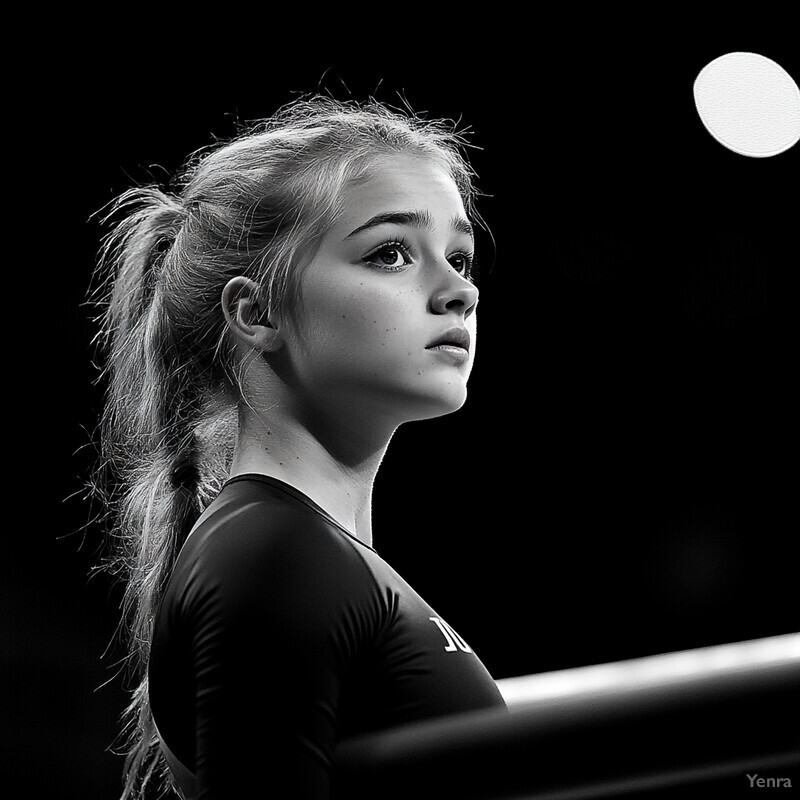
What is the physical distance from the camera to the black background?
5.96 feet

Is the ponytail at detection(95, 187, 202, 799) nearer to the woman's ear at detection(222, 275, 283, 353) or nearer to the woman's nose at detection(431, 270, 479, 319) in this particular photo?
the woman's ear at detection(222, 275, 283, 353)

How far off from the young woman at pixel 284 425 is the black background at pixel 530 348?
74cm

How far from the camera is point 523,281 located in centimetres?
245

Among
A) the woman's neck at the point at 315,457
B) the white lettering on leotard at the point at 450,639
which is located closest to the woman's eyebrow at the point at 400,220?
the woman's neck at the point at 315,457

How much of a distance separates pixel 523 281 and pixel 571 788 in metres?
2.19

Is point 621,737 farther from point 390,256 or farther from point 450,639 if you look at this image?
point 390,256

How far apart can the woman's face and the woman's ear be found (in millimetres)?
17

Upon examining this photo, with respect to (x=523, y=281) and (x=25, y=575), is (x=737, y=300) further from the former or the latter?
(x=25, y=575)

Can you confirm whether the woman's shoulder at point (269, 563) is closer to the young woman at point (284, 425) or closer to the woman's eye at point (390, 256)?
the young woman at point (284, 425)

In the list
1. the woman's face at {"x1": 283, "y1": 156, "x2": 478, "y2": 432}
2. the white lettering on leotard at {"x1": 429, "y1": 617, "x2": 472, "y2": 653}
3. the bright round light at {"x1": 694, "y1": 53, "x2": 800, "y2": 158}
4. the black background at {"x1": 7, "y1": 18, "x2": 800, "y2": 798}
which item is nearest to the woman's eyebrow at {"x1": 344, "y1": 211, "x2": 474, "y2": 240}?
the woman's face at {"x1": 283, "y1": 156, "x2": 478, "y2": 432}

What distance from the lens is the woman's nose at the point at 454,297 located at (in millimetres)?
769

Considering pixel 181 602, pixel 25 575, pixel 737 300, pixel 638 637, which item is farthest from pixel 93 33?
pixel 638 637

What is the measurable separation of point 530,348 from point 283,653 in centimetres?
199

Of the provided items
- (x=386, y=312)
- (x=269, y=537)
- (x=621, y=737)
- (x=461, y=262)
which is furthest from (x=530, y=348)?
(x=621, y=737)
